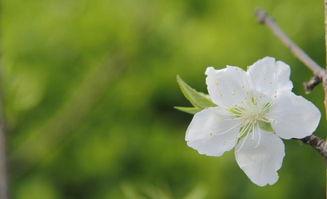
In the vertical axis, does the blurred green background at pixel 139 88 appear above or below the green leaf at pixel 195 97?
below

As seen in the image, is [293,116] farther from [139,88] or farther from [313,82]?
[139,88]

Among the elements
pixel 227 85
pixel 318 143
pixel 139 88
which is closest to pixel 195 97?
pixel 227 85

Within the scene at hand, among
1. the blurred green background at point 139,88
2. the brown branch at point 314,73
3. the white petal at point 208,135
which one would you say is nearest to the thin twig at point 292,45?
the brown branch at point 314,73

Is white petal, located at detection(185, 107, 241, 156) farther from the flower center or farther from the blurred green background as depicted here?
the blurred green background

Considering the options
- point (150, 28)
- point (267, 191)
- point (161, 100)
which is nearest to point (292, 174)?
point (267, 191)

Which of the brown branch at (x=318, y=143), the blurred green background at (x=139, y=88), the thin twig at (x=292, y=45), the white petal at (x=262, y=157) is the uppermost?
the thin twig at (x=292, y=45)

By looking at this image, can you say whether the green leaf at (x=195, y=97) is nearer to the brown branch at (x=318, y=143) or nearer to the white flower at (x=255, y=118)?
the white flower at (x=255, y=118)

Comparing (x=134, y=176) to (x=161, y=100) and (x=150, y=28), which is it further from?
(x=150, y=28)
